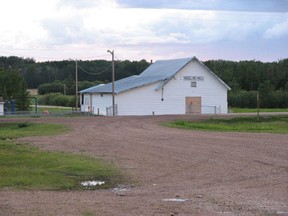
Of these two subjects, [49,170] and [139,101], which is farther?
[139,101]

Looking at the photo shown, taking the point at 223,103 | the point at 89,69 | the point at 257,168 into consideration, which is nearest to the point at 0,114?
the point at 223,103

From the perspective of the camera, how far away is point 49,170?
17.0m

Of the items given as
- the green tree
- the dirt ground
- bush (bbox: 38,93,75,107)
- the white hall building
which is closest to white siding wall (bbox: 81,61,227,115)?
the white hall building

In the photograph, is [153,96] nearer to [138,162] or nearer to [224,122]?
[224,122]

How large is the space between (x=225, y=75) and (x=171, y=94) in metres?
52.4

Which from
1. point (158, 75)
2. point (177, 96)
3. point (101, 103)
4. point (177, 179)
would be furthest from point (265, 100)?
point (177, 179)

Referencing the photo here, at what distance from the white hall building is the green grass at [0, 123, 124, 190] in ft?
120

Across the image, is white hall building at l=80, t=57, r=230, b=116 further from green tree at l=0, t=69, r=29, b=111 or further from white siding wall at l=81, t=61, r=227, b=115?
green tree at l=0, t=69, r=29, b=111


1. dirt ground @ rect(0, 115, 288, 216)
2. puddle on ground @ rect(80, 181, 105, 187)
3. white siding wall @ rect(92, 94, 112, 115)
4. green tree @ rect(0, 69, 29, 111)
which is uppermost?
green tree @ rect(0, 69, 29, 111)

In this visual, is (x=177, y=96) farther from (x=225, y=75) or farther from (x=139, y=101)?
(x=225, y=75)

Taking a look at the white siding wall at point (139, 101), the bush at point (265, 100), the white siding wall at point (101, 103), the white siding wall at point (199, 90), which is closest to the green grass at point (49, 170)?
the white siding wall at point (139, 101)

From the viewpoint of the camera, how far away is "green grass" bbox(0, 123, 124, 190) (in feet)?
48.3

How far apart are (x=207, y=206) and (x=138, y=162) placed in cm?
787

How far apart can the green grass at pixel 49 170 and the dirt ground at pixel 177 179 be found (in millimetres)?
692
